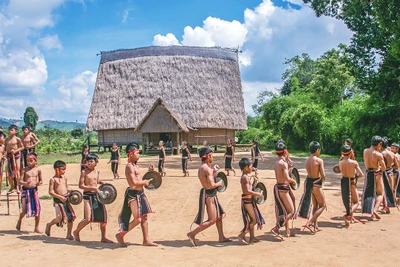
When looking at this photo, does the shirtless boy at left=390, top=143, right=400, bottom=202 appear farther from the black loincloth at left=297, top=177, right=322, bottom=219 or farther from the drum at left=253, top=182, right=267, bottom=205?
the drum at left=253, top=182, right=267, bottom=205

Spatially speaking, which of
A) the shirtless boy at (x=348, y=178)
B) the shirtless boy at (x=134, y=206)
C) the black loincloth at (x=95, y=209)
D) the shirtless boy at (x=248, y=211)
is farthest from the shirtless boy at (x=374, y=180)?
the black loincloth at (x=95, y=209)

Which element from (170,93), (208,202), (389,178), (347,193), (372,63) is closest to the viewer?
(208,202)

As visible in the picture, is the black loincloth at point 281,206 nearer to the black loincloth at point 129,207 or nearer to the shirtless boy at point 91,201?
the black loincloth at point 129,207

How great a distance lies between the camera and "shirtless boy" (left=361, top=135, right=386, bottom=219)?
24.9 ft

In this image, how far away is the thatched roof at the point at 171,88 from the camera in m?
28.2

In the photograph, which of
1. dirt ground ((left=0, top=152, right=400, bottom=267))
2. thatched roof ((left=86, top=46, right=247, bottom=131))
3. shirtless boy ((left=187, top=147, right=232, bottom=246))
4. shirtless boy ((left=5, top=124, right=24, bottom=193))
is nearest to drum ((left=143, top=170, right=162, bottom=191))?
shirtless boy ((left=187, top=147, right=232, bottom=246))

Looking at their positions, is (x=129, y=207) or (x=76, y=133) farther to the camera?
(x=76, y=133)

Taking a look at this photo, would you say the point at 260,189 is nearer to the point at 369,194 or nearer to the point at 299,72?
the point at 369,194

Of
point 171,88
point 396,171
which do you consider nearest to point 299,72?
point 171,88

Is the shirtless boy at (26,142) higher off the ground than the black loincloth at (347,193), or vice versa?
the shirtless boy at (26,142)

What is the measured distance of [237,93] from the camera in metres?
30.6

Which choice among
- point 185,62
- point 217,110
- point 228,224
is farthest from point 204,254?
point 185,62

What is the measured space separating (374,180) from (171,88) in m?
22.2

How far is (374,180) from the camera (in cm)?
768
